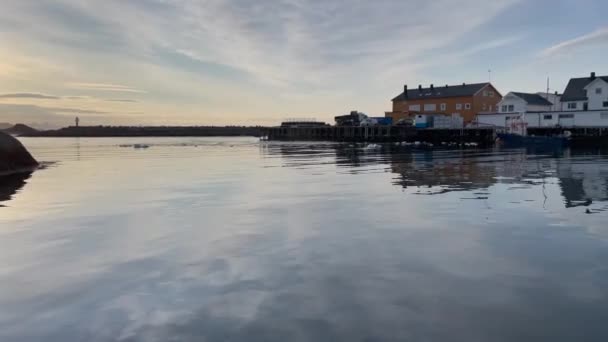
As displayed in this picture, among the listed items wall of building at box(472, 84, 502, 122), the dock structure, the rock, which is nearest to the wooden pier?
the dock structure

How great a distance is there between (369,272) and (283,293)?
184cm

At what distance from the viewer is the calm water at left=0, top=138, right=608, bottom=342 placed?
601 cm

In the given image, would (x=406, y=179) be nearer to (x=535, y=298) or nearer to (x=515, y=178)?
(x=515, y=178)

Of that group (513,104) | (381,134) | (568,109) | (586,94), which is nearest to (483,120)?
(513,104)

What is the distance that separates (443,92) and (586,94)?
26373 millimetres

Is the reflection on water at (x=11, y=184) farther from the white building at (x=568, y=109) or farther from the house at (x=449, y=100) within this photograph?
the house at (x=449, y=100)

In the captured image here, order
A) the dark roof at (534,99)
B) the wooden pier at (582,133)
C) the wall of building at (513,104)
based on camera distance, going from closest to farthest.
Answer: the wooden pier at (582,133), the wall of building at (513,104), the dark roof at (534,99)

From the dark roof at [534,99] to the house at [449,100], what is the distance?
25.4ft

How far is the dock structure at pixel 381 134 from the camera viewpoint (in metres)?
68.1

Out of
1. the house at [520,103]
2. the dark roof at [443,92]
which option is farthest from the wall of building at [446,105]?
the house at [520,103]

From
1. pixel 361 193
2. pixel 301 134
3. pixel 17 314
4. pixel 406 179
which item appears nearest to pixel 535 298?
pixel 17 314

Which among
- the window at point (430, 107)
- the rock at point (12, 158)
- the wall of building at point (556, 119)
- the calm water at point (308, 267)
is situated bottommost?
the calm water at point (308, 267)

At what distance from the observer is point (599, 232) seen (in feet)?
36.0

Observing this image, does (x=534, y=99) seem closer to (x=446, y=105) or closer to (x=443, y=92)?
(x=446, y=105)
